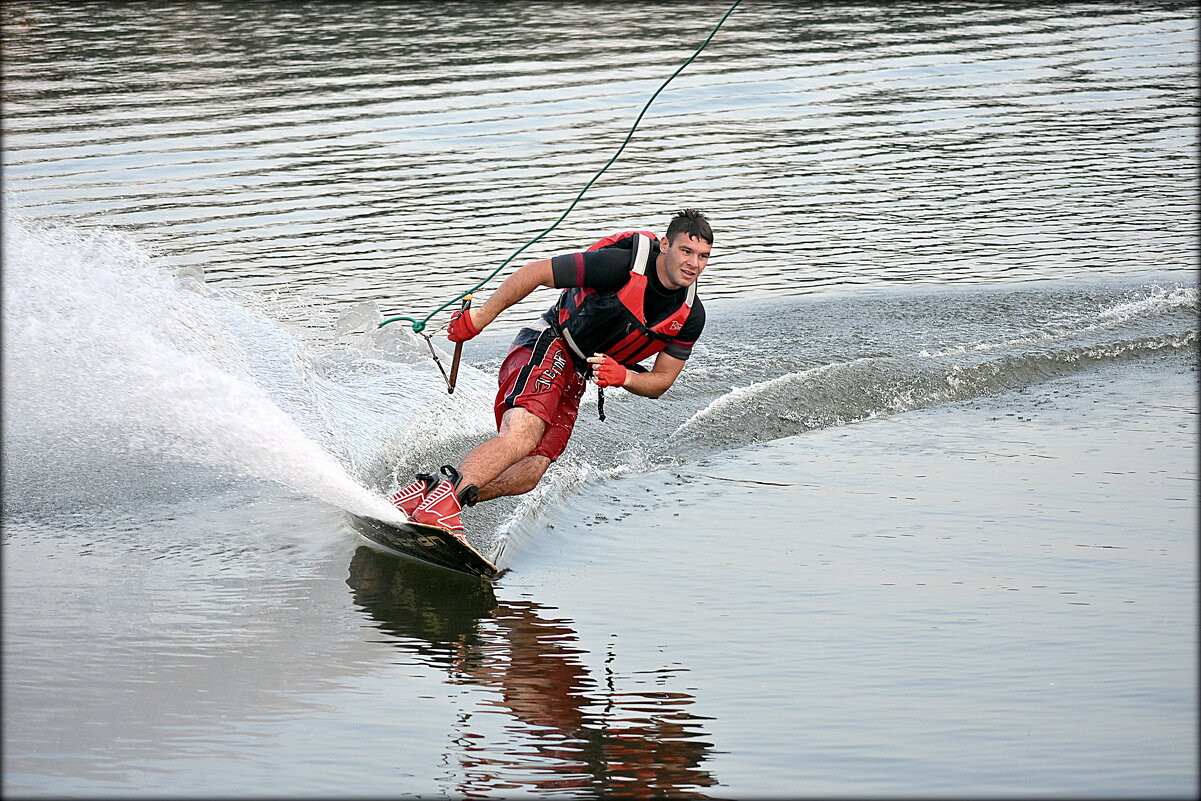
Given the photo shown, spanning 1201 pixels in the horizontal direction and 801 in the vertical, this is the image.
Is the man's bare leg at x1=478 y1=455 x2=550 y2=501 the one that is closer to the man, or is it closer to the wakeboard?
the man

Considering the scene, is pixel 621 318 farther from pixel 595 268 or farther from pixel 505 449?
pixel 505 449

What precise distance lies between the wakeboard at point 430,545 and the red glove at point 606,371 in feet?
3.14

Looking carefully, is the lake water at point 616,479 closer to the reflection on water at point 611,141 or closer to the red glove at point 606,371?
the reflection on water at point 611,141

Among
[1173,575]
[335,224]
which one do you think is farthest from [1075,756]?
[335,224]

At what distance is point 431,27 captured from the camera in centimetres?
2612

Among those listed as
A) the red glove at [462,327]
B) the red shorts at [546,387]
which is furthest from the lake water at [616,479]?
the red glove at [462,327]

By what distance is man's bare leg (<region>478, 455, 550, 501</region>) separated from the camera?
7.18 metres

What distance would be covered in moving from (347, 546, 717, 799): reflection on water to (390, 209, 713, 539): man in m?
0.41

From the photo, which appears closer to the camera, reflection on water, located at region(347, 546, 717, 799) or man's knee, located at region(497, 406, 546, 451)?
reflection on water, located at region(347, 546, 717, 799)

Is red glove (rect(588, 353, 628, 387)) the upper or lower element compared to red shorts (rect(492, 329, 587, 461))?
upper

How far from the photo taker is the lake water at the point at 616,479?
508 cm

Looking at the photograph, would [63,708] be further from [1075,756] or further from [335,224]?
[335,224]

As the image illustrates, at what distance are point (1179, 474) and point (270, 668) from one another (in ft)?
16.9

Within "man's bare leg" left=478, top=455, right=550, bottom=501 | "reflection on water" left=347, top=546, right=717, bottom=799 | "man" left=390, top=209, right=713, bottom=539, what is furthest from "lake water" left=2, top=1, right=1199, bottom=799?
"man" left=390, top=209, right=713, bottom=539
